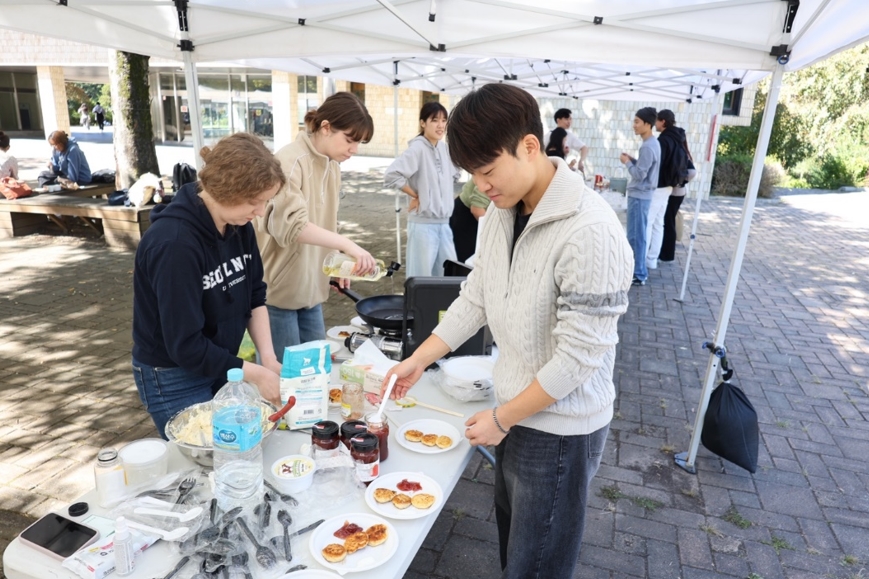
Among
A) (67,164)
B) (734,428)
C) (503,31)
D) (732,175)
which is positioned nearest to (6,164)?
(67,164)

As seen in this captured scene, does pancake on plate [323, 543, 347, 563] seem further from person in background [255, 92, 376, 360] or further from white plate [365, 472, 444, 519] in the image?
person in background [255, 92, 376, 360]

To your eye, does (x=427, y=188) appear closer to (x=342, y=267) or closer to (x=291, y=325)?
(x=342, y=267)

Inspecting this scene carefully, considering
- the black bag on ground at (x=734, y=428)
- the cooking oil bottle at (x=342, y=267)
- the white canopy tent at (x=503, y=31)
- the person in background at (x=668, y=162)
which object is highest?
the white canopy tent at (x=503, y=31)

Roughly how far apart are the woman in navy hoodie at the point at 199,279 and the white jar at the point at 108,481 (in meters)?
0.33

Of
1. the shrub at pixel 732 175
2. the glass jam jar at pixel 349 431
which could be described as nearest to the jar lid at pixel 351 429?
the glass jam jar at pixel 349 431

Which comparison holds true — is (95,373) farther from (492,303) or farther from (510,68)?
(510,68)

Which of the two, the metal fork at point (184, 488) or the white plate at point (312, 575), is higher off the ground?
the metal fork at point (184, 488)

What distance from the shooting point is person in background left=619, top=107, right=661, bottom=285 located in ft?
21.0

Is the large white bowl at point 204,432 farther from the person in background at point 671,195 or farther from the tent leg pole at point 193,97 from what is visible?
the person in background at point 671,195

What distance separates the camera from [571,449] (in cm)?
159

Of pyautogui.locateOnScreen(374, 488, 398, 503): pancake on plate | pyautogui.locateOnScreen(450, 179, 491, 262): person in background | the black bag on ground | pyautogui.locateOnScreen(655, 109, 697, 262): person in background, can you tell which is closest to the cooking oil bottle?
pyautogui.locateOnScreen(374, 488, 398, 503): pancake on plate

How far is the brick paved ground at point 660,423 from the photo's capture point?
2617 mm

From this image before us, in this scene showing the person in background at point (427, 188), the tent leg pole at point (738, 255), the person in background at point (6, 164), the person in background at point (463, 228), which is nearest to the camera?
the tent leg pole at point (738, 255)

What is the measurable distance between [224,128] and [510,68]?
17.9 meters
